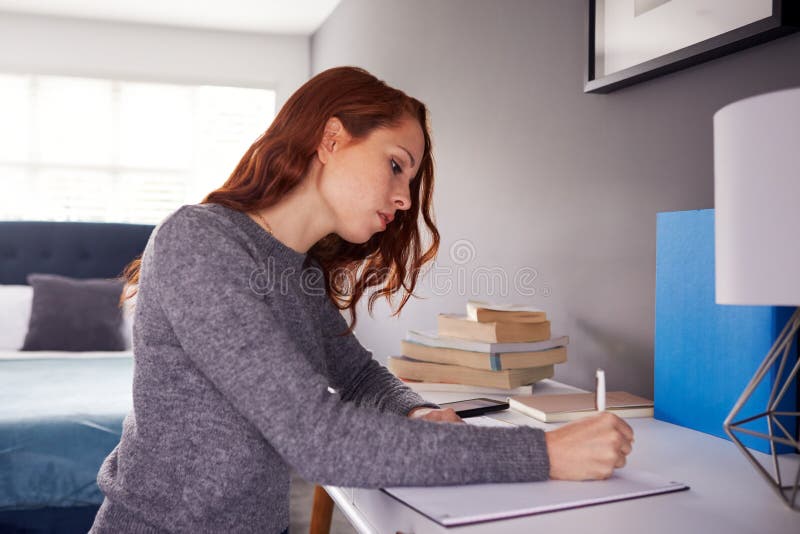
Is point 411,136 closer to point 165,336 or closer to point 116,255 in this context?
point 165,336

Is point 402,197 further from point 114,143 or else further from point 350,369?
point 114,143

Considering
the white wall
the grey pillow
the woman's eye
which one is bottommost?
the grey pillow

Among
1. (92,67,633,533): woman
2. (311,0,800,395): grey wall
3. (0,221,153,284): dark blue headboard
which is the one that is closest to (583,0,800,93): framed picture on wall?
(311,0,800,395): grey wall

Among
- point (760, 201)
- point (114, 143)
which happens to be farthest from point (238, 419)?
point (114, 143)

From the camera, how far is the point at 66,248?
11.4 ft

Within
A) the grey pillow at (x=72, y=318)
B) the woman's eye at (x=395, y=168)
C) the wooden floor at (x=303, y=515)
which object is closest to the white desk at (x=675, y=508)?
the woman's eye at (x=395, y=168)

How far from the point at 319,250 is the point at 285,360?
616 millimetres

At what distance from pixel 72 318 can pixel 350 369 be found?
230 centimetres

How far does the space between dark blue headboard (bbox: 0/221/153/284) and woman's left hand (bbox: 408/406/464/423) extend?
9.12 feet

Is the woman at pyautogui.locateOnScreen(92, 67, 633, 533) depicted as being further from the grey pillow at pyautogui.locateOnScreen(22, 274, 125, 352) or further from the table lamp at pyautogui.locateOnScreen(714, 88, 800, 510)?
the grey pillow at pyautogui.locateOnScreen(22, 274, 125, 352)

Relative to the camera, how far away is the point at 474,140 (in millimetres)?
2164

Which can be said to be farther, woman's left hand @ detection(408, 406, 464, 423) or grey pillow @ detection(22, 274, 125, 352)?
grey pillow @ detection(22, 274, 125, 352)

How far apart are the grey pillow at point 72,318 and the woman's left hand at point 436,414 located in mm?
2448

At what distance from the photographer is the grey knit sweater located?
77cm
